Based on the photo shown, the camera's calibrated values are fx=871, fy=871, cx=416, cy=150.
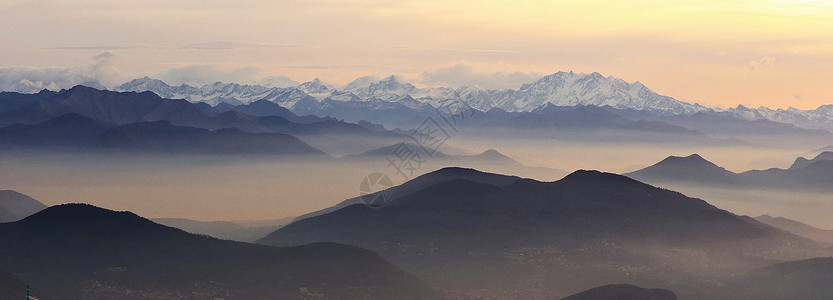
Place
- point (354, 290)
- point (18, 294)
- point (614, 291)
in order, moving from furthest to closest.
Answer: point (354, 290) < point (614, 291) < point (18, 294)

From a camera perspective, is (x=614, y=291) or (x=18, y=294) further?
(x=614, y=291)

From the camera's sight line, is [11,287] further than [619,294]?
No

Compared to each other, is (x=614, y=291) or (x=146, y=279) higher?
(x=146, y=279)

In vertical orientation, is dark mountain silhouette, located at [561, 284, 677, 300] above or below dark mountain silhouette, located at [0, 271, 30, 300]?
below

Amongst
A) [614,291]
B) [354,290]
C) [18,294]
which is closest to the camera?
[18,294]

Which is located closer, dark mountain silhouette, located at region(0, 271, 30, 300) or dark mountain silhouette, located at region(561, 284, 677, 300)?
dark mountain silhouette, located at region(0, 271, 30, 300)

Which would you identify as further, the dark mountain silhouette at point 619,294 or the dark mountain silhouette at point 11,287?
the dark mountain silhouette at point 619,294

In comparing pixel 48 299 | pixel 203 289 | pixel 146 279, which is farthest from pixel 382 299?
pixel 48 299

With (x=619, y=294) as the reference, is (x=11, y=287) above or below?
above

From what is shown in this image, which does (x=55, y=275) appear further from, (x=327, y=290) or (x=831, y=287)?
(x=831, y=287)

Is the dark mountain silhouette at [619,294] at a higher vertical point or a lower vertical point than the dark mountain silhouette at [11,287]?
lower
